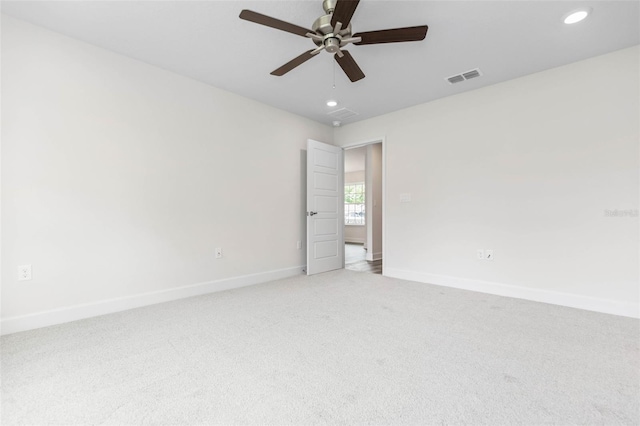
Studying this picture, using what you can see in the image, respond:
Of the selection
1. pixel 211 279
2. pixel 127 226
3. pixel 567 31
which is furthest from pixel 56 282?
pixel 567 31

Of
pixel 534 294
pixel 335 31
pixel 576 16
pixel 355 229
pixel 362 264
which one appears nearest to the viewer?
pixel 335 31

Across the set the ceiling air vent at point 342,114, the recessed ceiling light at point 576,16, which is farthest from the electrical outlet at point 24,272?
the recessed ceiling light at point 576,16

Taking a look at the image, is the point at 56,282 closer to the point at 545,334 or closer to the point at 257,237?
the point at 257,237

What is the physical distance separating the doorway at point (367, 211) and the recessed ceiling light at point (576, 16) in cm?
256

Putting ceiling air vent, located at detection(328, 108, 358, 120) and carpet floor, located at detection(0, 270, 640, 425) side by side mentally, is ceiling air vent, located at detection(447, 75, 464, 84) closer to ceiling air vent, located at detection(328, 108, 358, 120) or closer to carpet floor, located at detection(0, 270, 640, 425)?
ceiling air vent, located at detection(328, 108, 358, 120)

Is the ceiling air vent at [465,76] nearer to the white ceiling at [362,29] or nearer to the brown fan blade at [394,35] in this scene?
the white ceiling at [362,29]

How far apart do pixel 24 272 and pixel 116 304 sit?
2.41ft

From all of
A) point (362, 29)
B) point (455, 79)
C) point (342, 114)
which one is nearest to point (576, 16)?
point (455, 79)

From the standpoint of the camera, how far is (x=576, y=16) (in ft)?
7.31

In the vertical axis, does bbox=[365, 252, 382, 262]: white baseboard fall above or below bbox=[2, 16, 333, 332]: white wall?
below

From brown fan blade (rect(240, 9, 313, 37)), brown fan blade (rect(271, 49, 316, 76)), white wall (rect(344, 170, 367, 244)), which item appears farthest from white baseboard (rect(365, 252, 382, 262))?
brown fan blade (rect(240, 9, 313, 37))

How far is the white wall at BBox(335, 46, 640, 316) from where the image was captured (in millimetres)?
2719

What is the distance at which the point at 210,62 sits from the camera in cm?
294

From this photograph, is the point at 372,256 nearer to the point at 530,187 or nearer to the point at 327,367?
the point at 530,187
